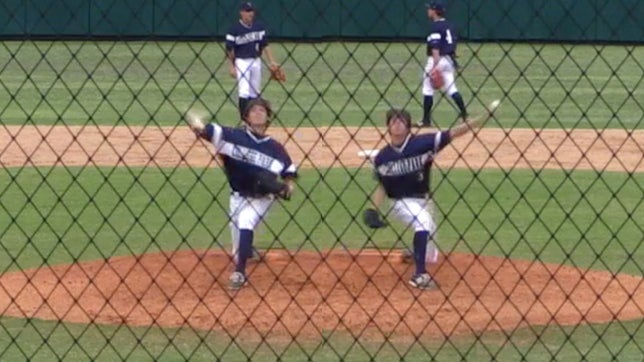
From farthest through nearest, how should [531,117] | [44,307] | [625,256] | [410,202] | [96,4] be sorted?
[96,4] → [531,117] → [625,256] → [410,202] → [44,307]

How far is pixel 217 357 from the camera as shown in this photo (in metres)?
8.89

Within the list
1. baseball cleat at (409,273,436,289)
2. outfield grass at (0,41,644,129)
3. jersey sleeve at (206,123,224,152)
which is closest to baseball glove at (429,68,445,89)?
outfield grass at (0,41,644,129)

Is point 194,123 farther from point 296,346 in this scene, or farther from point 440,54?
point 440,54

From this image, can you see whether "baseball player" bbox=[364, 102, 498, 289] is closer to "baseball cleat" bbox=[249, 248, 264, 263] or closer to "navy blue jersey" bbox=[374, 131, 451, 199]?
"navy blue jersey" bbox=[374, 131, 451, 199]

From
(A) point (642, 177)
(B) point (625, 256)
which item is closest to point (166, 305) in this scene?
(B) point (625, 256)

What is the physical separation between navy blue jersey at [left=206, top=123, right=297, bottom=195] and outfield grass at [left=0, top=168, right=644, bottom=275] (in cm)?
53

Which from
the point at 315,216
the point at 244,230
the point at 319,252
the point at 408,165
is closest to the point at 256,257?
the point at 319,252

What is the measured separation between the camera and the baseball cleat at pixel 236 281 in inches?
427

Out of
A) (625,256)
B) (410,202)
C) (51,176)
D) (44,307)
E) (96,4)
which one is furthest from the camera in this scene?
(96,4)

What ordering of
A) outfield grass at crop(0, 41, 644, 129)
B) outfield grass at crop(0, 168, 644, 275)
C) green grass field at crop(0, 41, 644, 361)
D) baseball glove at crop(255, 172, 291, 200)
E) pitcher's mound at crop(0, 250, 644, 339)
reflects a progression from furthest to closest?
outfield grass at crop(0, 41, 644, 129) → outfield grass at crop(0, 168, 644, 275) → baseball glove at crop(255, 172, 291, 200) → pitcher's mound at crop(0, 250, 644, 339) → green grass field at crop(0, 41, 644, 361)

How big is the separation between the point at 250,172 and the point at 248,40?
9946mm

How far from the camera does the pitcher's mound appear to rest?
32.6 ft

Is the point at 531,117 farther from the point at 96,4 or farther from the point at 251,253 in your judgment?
the point at 251,253

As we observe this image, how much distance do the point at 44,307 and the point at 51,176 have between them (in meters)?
6.05
